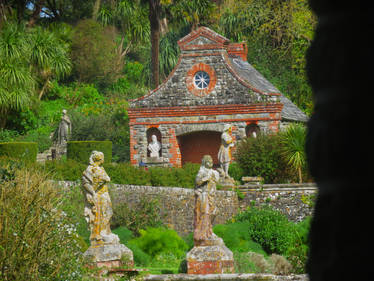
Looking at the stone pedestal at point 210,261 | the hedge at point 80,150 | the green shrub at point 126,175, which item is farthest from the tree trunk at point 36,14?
the stone pedestal at point 210,261

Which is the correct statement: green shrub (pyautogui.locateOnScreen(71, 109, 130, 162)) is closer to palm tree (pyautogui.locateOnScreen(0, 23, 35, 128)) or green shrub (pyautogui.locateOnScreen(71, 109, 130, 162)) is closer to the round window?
palm tree (pyautogui.locateOnScreen(0, 23, 35, 128))

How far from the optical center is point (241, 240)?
1684 centimetres

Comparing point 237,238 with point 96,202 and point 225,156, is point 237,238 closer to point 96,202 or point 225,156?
point 225,156

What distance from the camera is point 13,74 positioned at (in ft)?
96.5

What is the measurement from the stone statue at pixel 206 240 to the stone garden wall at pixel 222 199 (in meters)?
7.15

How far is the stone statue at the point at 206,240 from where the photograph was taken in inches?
467

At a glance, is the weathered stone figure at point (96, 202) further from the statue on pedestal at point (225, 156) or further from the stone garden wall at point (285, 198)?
the statue on pedestal at point (225, 156)

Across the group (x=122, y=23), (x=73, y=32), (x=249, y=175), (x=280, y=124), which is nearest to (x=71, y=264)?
(x=249, y=175)

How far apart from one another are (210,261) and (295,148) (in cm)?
1067

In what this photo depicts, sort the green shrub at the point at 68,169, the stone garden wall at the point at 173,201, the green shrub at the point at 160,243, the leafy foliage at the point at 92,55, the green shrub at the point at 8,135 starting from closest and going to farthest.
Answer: the green shrub at the point at 160,243 → the stone garden wall at the point at 173,201 → the green shrub at the point at 68,169 → the green shrub at the point at 8,135 → the leafy foliage at the point at 92,55

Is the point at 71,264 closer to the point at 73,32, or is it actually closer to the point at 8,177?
the point at 8,177

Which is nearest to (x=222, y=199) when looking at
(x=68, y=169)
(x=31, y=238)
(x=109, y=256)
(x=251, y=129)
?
(x=68, y=169)

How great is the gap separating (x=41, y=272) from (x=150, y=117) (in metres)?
18.7

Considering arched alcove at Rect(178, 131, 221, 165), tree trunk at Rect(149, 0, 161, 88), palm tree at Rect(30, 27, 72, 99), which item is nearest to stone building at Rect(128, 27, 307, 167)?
arched alcove at Rect(178, 131, 221, 165)
